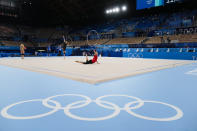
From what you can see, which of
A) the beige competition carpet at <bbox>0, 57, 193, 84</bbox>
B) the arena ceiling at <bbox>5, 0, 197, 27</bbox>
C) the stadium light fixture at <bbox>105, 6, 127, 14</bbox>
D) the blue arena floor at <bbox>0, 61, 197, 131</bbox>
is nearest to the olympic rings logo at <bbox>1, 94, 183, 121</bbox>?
the blue arena floor at <bbox>0, 61, 197, 131</bbox>

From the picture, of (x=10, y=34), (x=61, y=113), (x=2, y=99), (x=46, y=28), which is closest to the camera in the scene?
(x=61, y=113)

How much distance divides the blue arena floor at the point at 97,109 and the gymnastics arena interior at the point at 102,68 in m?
0.01

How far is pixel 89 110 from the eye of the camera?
8.41ft

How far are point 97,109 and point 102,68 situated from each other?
4.49 meters

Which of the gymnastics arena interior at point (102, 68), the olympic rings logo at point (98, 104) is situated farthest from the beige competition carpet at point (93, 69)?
the olympic rings logo at point (98, 104)

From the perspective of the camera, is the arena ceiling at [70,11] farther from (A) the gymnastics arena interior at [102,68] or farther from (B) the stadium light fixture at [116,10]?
(B) the stadium light fixture at [116,10]

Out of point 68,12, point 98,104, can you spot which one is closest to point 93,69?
point 98,104

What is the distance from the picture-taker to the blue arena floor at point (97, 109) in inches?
80.9

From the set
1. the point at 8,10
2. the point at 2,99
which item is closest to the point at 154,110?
the point at 2,99

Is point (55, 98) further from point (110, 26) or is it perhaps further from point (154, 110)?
point (110, 26)

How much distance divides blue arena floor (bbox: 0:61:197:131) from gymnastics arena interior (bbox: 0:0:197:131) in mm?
13

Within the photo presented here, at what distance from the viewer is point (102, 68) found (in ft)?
23.1

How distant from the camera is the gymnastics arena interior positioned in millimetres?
2299

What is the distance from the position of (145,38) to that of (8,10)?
24.7m
